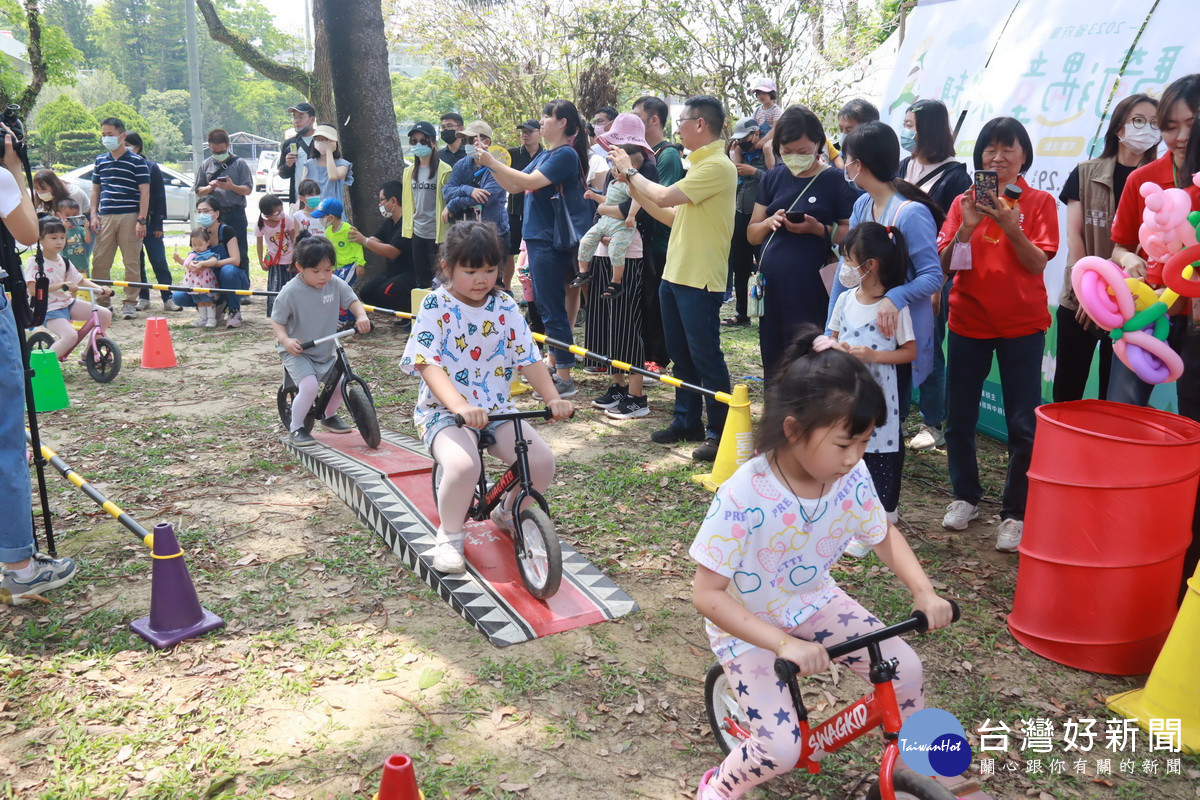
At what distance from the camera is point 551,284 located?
24.0 feet

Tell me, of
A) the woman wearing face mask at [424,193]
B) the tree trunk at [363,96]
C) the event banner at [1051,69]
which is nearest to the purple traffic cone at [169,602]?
the event banner at [1051,69]

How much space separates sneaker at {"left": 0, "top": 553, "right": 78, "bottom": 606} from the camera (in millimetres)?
3893

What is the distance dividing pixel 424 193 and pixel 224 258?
10.2 feet

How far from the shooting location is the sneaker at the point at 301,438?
6.01 m

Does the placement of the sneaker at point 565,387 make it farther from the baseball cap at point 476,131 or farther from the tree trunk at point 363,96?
the tree trunk at point 363,96

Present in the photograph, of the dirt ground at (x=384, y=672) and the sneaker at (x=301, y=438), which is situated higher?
the sneaker at (x=301, y=438)

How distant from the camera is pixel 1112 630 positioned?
343cm

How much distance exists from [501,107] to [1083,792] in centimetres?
2039

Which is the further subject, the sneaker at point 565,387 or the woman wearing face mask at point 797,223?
the sneaker at point 565,387

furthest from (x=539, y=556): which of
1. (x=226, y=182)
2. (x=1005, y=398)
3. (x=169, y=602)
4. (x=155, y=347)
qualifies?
(x=226, y=182)

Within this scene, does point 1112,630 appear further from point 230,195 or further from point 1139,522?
point 230,195

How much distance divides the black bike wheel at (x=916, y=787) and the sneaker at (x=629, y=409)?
15.7 feet

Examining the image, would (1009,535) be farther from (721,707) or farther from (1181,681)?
(721,707)

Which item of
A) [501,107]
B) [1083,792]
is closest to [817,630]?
[1083,792]
